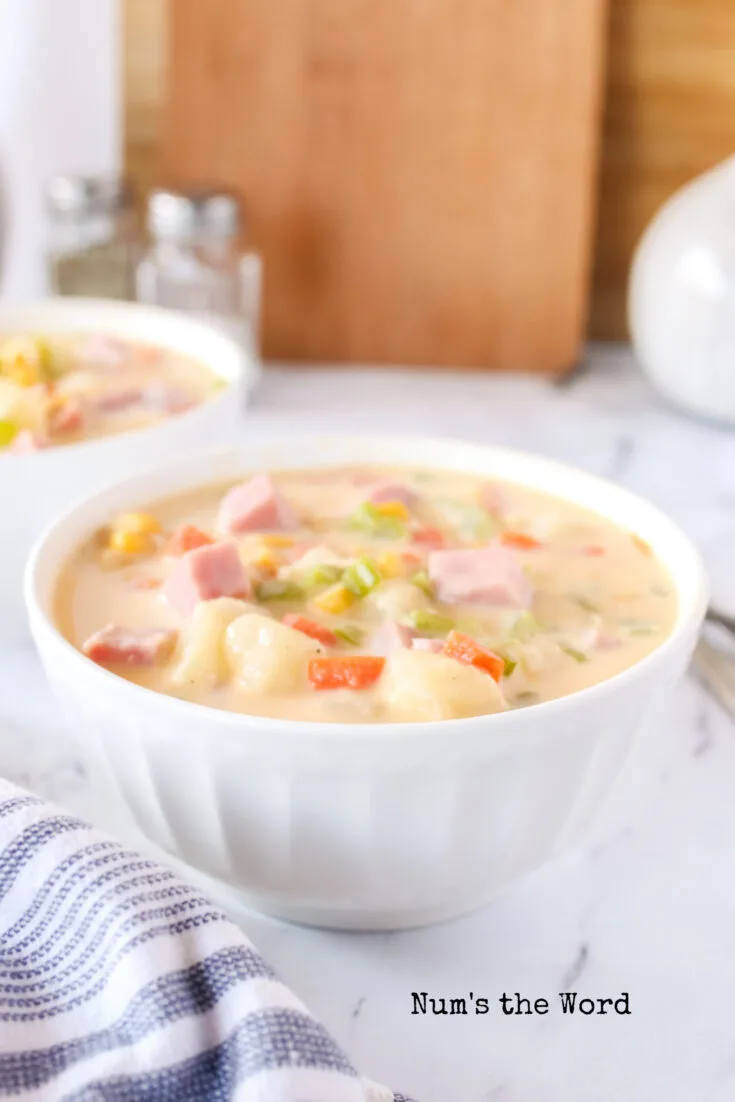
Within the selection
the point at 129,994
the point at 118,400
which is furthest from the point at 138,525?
the point at 129,994

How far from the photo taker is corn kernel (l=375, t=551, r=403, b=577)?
3.78 feet

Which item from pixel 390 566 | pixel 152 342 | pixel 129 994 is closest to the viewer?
pixel 129 994

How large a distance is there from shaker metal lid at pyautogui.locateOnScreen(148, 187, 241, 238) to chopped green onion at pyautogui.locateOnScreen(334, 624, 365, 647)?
1.17 m

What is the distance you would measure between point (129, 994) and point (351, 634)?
33cm

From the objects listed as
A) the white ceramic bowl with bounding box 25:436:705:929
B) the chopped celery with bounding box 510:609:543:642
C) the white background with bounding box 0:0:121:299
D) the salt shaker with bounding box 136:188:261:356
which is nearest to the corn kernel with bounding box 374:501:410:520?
the chopped celery with bounding box 510:609:543:642

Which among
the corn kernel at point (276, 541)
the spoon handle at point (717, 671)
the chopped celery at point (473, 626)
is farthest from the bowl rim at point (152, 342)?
the spoon handle at point (717, 671)

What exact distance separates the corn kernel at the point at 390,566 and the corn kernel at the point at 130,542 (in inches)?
8.0

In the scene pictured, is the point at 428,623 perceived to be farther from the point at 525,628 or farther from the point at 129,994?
the point at 129,994

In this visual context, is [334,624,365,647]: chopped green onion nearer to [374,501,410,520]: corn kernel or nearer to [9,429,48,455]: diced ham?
[374,501,410,520]: corn kernel

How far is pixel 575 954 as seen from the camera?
3.37 ft

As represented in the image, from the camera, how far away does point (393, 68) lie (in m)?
2.17

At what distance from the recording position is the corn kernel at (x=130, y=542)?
1.21 metres

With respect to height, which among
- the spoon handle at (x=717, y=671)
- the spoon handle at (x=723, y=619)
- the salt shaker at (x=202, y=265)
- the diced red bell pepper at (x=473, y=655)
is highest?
the diced red bell pepper at (x=473, y=655)

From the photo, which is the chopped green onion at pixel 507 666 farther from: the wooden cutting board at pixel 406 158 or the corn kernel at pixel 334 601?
the wooden cutting board at pixel 406 158
